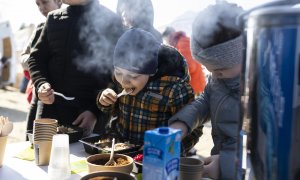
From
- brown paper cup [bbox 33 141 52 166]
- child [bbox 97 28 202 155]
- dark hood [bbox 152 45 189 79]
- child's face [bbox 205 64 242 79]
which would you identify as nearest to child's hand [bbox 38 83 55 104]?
child [bbox 97 28 202 155]

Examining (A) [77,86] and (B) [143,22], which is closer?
(B) [143,22]

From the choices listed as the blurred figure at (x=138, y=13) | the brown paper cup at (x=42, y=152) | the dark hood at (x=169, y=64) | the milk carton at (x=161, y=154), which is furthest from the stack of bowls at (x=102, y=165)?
the blurred figure at (x=138, y=13)

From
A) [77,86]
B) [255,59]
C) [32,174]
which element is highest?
[255,59]

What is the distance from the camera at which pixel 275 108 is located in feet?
2.65

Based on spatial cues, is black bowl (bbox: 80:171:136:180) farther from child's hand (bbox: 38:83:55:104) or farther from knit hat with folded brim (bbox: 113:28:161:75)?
child's hand (bbox: 38:83:55:104)

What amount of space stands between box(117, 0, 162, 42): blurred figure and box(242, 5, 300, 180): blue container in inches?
54.5

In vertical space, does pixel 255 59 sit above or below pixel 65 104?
above

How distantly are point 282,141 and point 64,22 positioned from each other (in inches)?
91.0

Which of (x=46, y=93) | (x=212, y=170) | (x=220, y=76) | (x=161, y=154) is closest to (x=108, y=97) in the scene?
(x=46, y=93)

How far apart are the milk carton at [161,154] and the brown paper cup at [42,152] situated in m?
0.91

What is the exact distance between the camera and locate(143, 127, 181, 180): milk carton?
976mm

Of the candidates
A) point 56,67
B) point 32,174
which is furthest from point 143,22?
point 32,174

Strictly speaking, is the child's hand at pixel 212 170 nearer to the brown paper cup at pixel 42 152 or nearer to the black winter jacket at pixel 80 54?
the brown paper cup at pixel 42 152

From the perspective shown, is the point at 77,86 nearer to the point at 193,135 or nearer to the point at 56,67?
the point at 56,67
